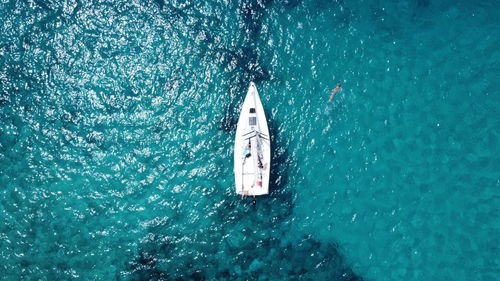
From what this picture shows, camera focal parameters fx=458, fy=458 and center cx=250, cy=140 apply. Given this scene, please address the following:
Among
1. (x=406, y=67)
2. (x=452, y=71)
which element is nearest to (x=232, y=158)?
(x=406, y=67)

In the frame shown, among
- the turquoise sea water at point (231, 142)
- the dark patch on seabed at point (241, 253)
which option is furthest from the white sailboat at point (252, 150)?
the dark patch on seabed at point (241, 253)

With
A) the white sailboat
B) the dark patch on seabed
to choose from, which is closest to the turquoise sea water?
the dark patch on seabed

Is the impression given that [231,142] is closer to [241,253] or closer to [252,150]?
[252,150]

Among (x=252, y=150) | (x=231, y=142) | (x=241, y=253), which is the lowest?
(x=241, y=253)

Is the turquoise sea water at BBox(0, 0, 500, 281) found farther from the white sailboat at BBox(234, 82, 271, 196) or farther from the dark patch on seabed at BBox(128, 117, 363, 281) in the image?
the white sailboat at BBox(234, 82, 271, 196)

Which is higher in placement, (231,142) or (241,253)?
(231,142)

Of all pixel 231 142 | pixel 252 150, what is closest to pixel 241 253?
pixel 252 150

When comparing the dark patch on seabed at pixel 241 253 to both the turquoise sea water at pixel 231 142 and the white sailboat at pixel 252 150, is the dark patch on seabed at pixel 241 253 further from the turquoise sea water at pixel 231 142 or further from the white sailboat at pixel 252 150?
the white sailboat at pixel 252 150
